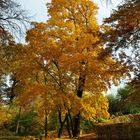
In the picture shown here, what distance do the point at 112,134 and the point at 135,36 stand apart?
5963mm

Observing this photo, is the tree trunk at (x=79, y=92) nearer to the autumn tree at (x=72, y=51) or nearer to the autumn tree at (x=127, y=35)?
the autumn tree at (x=72, y=51)

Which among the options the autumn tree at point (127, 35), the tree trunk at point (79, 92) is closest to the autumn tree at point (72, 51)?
the tree trunk at point (79, 92)

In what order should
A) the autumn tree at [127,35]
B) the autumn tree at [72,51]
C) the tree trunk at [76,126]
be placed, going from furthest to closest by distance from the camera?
1. the tree trunk at [76,126]
2. the autumn tree at [72,51]
3. the autumn tree at [127,35]

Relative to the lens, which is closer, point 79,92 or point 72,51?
point 72,51

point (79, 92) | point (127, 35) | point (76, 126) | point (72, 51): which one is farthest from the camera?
point (76, 126)

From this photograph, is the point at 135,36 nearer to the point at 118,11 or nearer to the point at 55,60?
the point at 118,11

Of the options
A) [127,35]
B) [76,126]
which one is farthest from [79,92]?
[127,35]

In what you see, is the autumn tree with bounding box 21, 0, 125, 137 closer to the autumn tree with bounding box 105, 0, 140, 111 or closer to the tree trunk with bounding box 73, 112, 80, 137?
the tree trunk with bounding box 73, 112, 80, 137

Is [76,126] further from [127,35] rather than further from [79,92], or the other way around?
[127,35]

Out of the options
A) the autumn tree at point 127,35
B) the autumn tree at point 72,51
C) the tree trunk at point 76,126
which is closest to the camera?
the autumn tree at point 127,35

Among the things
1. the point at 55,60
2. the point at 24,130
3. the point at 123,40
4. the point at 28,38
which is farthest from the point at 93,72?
the point at 24,130

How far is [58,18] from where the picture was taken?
100ft

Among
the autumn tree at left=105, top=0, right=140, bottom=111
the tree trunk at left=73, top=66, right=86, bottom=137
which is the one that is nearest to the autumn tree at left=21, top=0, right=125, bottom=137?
the tree trunk at left=73, top=66, right=86, bottom=137

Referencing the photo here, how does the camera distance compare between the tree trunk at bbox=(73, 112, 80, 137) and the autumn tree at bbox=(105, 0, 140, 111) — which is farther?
the tree trunk at bbox=(73, 112, 80, 137)
